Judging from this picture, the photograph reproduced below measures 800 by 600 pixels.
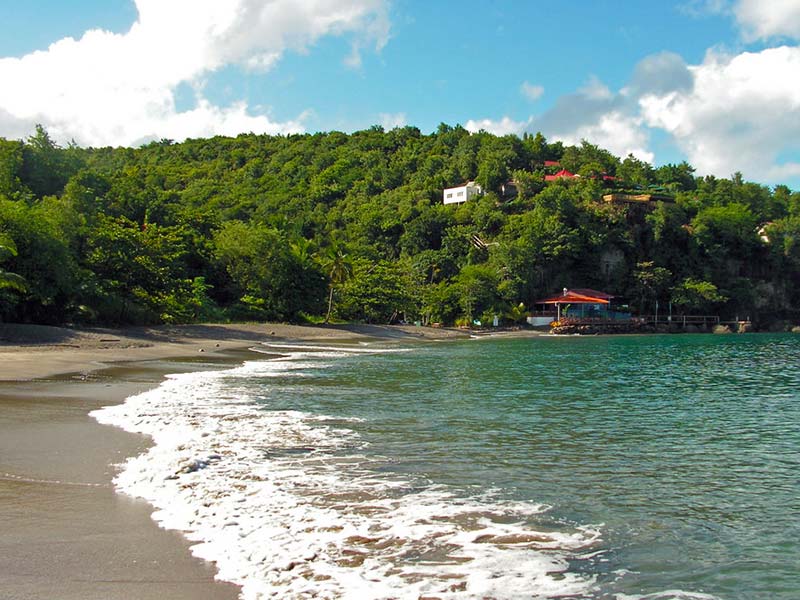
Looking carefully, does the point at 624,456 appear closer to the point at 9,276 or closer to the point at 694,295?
the point at 9,276

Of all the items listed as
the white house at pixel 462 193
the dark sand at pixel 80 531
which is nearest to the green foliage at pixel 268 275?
the dark sand at pixel 80 531

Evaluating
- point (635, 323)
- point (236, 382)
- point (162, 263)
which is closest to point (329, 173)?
point (635, 323)

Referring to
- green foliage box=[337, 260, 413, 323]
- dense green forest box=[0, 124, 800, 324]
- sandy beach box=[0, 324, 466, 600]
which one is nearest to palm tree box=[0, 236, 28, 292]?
dense green forest box=[0, 124, 800, 324]

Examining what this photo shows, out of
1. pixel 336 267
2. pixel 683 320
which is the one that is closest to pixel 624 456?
pixel 336 267

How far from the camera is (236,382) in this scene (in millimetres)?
20078

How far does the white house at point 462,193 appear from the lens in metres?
111

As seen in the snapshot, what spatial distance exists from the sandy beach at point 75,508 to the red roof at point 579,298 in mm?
68186

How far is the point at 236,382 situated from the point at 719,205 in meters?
111

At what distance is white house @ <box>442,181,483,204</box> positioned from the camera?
11106 cm

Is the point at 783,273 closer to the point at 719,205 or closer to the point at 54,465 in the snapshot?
the point at 719,205

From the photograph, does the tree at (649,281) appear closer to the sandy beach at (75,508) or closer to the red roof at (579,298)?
the red roof at (579,298)

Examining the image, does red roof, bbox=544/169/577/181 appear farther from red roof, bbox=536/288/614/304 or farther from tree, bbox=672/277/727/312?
red roof, bbox=536/288/614/304

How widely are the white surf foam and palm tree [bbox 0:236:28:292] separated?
857 inches

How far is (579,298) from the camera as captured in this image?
8181 cm
